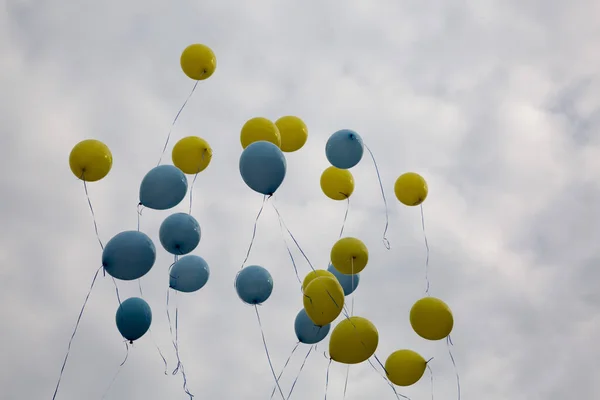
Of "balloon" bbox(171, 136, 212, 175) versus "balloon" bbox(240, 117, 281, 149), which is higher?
"balloon" bbox(240, 117, 281, 149)

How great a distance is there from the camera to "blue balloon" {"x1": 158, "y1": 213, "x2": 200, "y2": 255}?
6766 mm

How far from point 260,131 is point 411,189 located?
88.2 inches

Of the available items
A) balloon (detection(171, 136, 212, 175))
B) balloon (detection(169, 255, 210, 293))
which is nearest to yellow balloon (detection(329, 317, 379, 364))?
balloon (detection(169, 255, 210, 293))

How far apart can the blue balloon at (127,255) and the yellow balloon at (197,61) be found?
2274 millimetres

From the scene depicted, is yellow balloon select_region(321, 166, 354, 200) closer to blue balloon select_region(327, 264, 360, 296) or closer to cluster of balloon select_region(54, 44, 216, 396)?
blue balloon select_region(327, 264, 360, 296)

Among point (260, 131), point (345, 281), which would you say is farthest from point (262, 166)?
point (345, 281)

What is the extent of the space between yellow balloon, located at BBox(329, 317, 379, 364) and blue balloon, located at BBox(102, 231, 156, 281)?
224 cm

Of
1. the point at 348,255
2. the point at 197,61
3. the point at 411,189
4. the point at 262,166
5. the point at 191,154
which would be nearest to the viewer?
the point at 262,166

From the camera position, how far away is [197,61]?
293 inches

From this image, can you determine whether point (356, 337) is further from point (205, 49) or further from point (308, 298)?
point (205, 49)

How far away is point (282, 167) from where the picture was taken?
6.23 metres

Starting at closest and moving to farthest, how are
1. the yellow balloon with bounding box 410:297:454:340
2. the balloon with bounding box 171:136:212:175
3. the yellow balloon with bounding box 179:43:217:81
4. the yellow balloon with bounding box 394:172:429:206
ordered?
1. the yellow balloon with bounding box 410:297:454:340
2. the balloon with bounding box 171:136:212:175
3. the yellow balloon with bounding box 179:43:217:81
4. the yellow balloon with bounding box 394:172:429:206

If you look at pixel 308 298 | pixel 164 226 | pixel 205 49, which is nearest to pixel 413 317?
pixel 308 298

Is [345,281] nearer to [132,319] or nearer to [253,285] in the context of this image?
[253,285]
